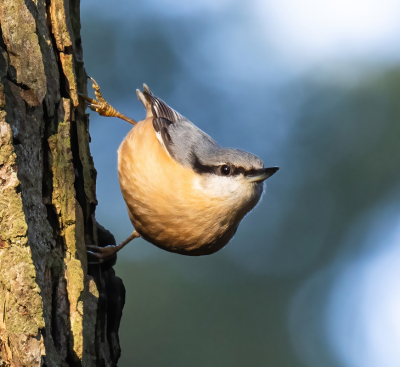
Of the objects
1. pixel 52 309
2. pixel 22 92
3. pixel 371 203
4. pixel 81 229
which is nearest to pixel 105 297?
pixel 81 229

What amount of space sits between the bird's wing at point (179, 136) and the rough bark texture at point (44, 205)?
69 cm

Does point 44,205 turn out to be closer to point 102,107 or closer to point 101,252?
point 101,252

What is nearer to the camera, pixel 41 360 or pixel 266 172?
pixel 41 360

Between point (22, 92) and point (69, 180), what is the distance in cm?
35

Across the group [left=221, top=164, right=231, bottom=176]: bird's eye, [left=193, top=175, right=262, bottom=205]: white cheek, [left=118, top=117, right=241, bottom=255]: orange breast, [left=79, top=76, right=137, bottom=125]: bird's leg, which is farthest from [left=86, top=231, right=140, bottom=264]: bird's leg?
[left=79, top=76, right=137, bottom=125]: bird's leg

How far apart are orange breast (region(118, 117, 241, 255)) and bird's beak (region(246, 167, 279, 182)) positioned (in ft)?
0.68

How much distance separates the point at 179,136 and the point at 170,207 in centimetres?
55

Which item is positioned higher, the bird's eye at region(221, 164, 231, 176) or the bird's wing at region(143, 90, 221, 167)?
the bird's wing at region(143, 90, 221, 167)

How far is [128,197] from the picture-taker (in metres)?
2.46

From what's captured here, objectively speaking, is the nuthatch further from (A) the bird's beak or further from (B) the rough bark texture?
(B) the rough bark texture

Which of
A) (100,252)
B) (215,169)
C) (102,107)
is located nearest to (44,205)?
(100,252)

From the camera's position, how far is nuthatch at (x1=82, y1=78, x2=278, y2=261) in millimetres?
2195

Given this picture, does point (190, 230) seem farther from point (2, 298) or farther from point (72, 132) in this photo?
point (2, 298)

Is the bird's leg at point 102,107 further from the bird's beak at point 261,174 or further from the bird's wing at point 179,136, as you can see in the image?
the bird's beak at point 261,174
